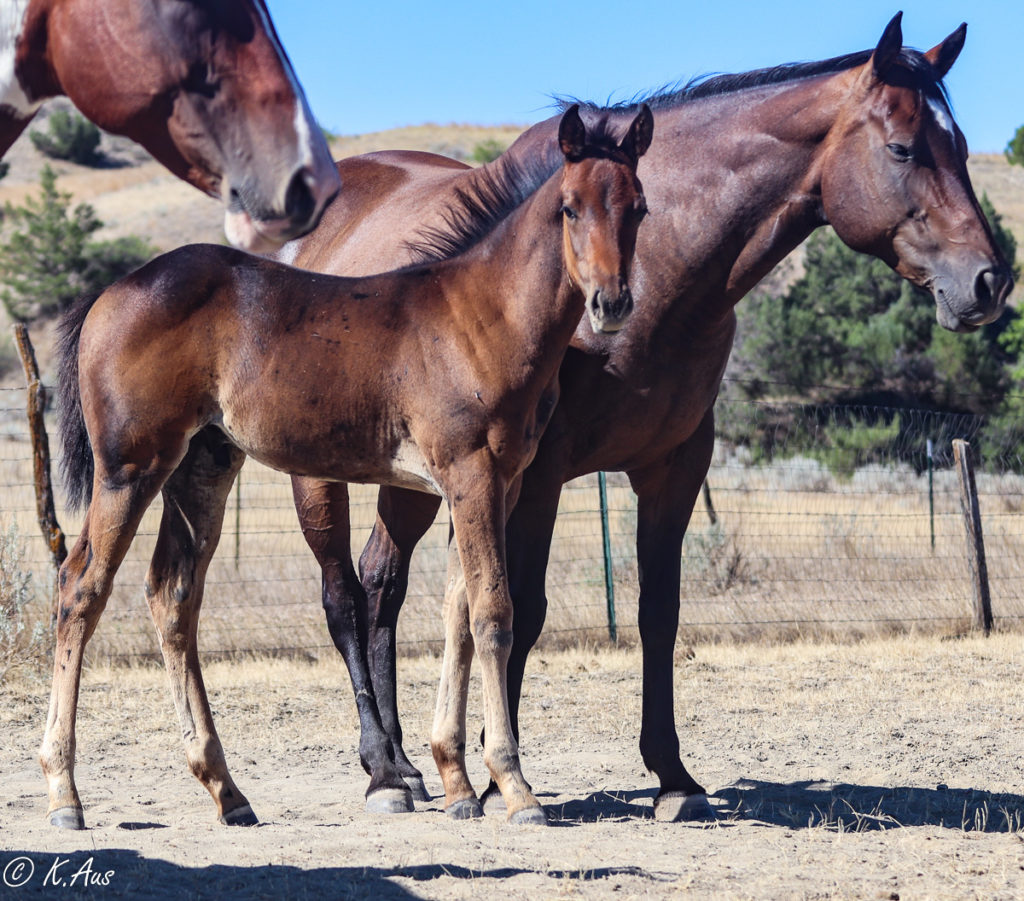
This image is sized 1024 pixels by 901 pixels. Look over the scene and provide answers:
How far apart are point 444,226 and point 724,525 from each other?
865 centimetres

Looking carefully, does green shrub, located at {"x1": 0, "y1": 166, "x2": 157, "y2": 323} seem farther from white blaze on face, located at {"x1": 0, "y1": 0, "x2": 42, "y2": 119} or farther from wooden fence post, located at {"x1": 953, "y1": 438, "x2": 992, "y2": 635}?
white blaze on face, located at {"x1": 0, "y1": 0, "x2": 42, "y2": 119}

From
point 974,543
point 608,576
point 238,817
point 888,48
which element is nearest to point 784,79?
point 888,48

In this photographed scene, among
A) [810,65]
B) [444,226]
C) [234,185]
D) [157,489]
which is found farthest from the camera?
[444,226]

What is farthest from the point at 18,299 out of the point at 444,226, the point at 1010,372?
the point at 444,226

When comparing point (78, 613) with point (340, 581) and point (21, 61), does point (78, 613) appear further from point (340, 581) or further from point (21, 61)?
point (21, 61)

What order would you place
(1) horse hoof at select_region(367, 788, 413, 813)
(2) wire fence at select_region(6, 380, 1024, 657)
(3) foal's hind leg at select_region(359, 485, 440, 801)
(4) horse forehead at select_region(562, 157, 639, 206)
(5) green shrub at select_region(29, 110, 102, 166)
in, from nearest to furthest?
(4) horse forehead at select_region(562, 157, 639, 206), (1) horse hoof at select_region(367, 788, 413, 813), (3) foal's hind leg at select_region(359, 485, 440, 801), (2) wire fence at select_region(6, 380, 1024, 657), (5) green shrub at select_region(29, 110, 102, 166)

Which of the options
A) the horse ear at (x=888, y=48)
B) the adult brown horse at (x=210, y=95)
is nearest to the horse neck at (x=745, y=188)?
the horse ear at (x=888, y=48)

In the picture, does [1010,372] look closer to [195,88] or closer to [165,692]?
[165,692]

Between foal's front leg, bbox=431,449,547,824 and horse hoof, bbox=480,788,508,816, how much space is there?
0.41 m

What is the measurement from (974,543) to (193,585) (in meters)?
8.12

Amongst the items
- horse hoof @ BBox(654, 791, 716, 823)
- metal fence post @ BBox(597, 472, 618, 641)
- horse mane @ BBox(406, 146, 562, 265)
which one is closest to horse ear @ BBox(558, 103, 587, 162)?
horse mane @ BBox(406, 146, 562, 265)

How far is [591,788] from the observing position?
565 cm

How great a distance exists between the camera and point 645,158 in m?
5.00

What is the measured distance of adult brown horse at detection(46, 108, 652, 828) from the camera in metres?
4.34
